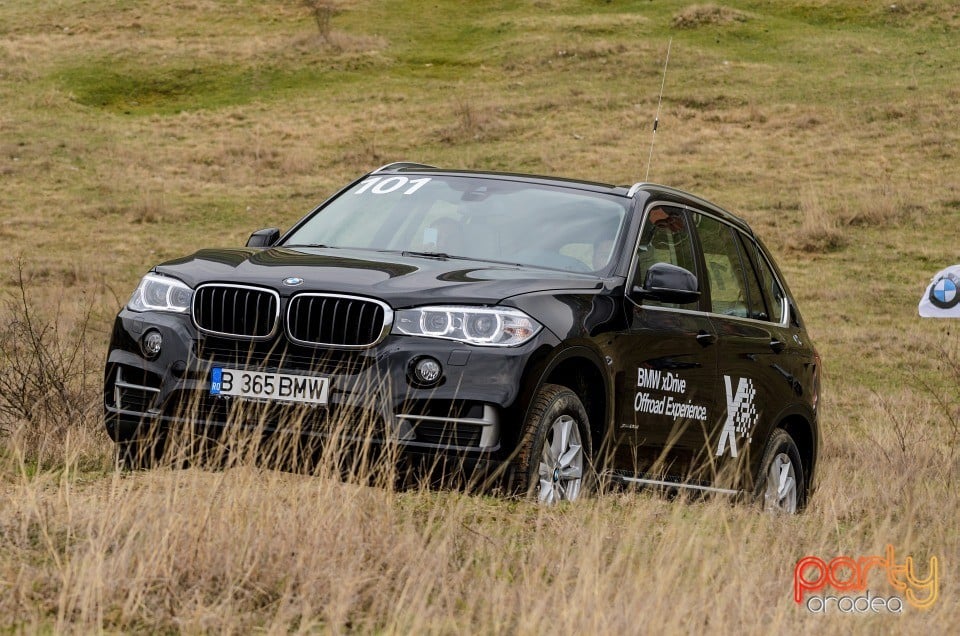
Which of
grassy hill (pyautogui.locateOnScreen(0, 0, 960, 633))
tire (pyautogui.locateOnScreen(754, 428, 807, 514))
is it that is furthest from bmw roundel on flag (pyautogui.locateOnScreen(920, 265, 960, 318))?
tire (pyautogui.locateOnScreen(754, 428, 807, 514))

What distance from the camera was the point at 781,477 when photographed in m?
7.81

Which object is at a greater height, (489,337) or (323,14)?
(323,14)

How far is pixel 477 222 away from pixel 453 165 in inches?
1068

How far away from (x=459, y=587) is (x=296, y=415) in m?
1.47

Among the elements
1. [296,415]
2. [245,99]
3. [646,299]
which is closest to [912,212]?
[646,299]

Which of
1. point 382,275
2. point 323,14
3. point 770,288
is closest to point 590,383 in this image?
point 382,275

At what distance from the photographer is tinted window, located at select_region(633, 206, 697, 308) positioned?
6766mm

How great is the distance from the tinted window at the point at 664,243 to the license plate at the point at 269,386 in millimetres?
1834

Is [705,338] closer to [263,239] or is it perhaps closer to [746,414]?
[746,414]

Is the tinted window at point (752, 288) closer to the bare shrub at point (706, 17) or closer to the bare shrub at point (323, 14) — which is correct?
the bare shrub at point (706, 17)

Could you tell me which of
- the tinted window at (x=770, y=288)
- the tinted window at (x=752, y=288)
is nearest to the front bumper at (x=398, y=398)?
the tinted window at (x=752, y=288)

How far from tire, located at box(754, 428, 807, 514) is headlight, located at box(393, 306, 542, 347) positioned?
238cm

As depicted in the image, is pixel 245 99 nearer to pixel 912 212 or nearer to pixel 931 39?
pixel 931 39

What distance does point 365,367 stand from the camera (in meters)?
5.43
